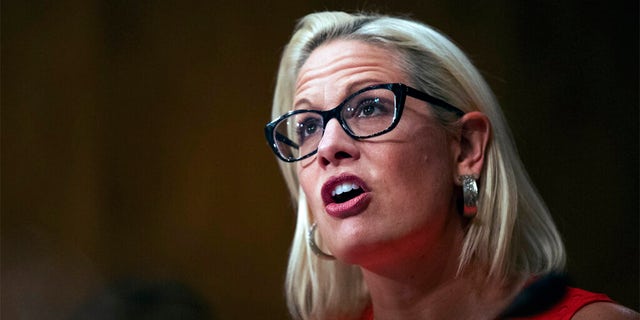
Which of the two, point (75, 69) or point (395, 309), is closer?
point (395, 309)

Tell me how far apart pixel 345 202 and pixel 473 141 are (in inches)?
10.6

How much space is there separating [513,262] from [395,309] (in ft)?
0.75

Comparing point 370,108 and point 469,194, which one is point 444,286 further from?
point 370,108

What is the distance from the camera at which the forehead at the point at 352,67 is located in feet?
4.34

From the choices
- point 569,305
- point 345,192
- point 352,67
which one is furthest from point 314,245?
point 569,305

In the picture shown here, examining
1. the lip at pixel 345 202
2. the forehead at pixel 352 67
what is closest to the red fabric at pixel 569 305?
the lip at pixel 345 202

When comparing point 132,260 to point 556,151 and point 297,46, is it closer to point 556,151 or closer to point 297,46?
point 297,46

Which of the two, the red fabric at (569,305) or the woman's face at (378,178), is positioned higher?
the woman's face at (378,178)

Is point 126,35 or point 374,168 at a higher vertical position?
point 126,35

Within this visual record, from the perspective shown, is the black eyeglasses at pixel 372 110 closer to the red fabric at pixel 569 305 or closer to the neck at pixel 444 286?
the neck at pixel 444 286

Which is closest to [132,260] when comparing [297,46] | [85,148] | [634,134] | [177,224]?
[177,224]

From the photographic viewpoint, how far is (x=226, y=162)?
5.19 ft

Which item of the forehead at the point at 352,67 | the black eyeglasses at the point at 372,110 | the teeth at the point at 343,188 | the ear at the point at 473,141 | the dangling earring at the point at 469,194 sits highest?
the forehead at the point at 352,67

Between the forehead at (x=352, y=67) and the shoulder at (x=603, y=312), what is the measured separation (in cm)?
49
